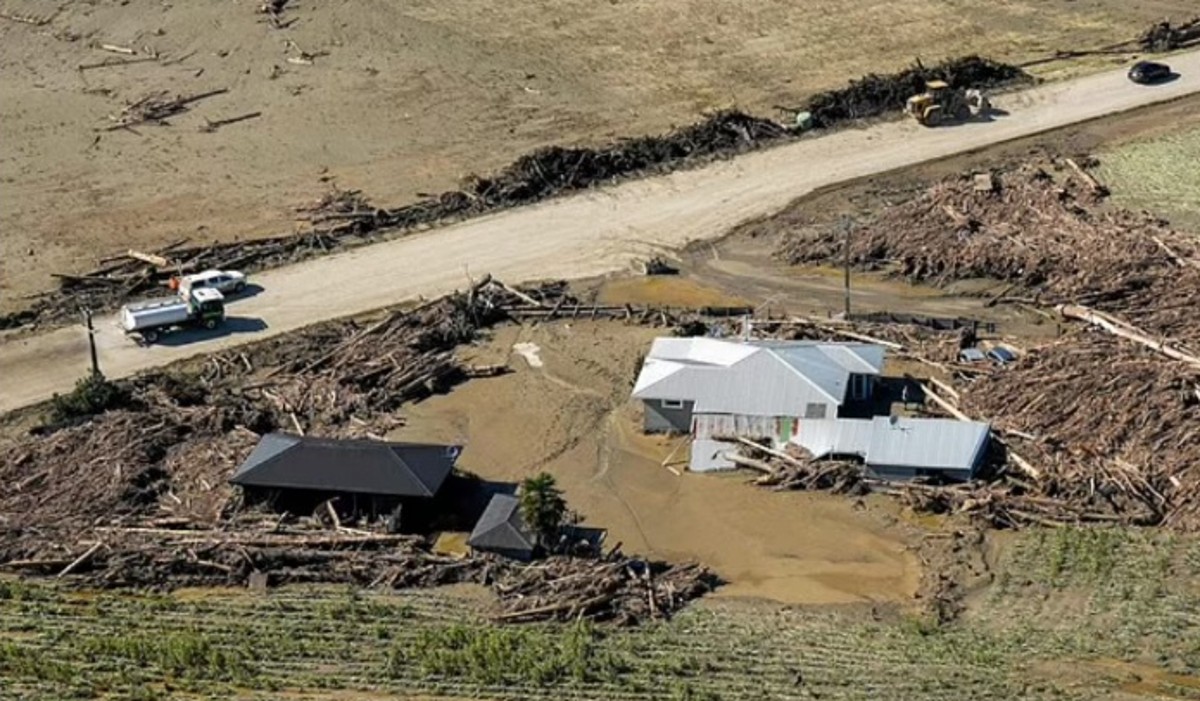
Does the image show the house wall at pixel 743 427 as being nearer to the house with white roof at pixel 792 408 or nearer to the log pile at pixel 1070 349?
the house with white roof at pixel 792 408

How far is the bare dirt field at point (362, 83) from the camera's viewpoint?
57969 millimetres

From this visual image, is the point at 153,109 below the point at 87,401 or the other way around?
below

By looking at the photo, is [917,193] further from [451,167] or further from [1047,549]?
[1047,549]

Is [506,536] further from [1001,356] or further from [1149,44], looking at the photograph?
[1149,44]

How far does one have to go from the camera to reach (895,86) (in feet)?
211

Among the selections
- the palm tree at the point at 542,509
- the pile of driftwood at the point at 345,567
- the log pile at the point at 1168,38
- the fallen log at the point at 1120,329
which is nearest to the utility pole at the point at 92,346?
the pile of driftwood at the point at 345,567

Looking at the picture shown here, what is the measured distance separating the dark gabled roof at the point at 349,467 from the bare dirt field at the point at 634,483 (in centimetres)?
273

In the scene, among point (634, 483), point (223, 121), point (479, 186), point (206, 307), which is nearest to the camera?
point (634, 483)

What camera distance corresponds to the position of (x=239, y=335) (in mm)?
49750

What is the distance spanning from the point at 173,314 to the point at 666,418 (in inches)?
526

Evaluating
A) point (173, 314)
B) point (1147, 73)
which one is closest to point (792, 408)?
point (173, 314)

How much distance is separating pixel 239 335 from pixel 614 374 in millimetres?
9821

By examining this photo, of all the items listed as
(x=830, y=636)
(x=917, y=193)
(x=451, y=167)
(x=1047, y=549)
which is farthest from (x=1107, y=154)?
(x=830, y=636)

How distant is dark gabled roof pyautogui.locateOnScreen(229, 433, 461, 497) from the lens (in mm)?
40281
